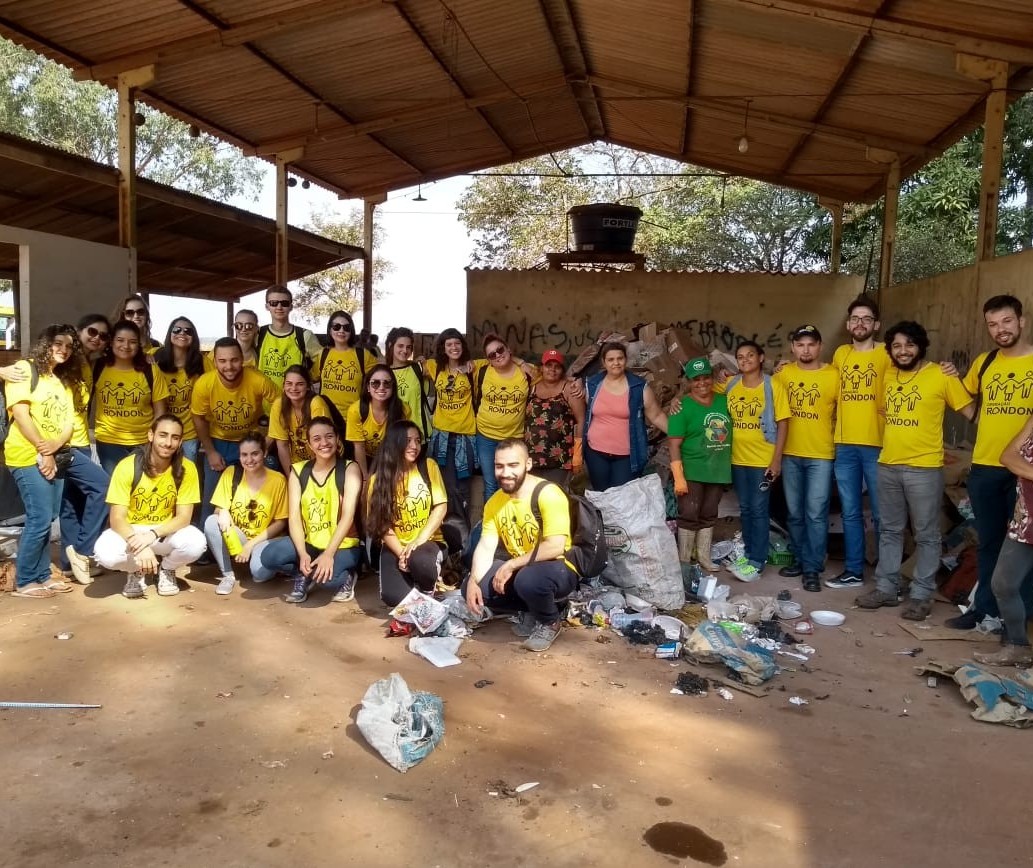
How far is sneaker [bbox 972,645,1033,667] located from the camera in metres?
4.22

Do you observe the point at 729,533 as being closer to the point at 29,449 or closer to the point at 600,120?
the point at 29,449

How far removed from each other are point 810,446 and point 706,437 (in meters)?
0.69

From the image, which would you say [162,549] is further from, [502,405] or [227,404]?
[502,405]

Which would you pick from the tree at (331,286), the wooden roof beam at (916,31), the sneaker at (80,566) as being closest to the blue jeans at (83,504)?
the sneaker at (80,566)

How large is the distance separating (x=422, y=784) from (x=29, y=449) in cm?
351

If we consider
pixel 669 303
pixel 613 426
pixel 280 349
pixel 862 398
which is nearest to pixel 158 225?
pixel 280 349

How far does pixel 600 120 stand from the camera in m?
12.8

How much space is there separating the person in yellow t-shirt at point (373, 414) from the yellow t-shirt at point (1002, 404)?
3.50m

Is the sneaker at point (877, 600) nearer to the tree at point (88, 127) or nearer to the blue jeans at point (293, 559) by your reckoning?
the blue jeans at point (293, 559)

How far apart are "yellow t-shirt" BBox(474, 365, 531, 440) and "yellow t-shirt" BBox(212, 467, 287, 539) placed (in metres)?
1.57

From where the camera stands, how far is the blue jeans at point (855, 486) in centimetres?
539

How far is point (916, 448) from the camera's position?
4.93 metres

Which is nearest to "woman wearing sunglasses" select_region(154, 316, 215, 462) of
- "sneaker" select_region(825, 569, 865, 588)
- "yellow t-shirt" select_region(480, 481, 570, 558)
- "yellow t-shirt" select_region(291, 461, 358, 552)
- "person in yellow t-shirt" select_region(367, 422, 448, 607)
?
"yellow t-shirt" select_region(291, 461, 358, 552)

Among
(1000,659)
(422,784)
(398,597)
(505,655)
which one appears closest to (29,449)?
(398,597)
